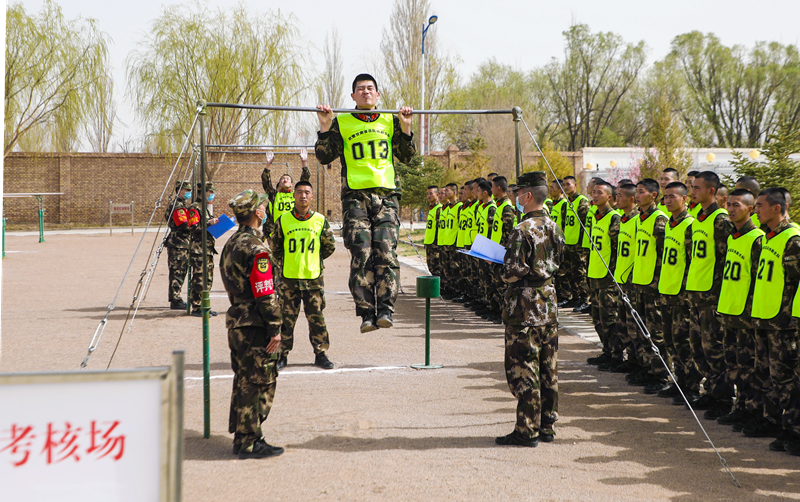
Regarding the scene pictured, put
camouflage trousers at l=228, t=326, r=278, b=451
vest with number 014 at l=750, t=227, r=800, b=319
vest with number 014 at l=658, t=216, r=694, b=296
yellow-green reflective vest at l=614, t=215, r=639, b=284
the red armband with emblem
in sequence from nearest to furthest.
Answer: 1. the red armband with emblem
2. camouflage trousers at l=228, t=326, r=278, b=451
3. vest with number 014 at l=750, t=227, r=800, b=319
4. vest with number 014 at l=658, t=216, r=694, b=296
5. yellow-green reflective vest at l=614, t=215, r=639, b=284

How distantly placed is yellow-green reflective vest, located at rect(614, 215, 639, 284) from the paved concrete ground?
113 cm

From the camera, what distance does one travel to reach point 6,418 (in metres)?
2.04

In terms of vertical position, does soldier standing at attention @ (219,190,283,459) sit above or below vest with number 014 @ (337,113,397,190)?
below

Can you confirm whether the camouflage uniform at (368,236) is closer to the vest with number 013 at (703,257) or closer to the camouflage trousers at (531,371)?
the camouflage trousers at (531,371)

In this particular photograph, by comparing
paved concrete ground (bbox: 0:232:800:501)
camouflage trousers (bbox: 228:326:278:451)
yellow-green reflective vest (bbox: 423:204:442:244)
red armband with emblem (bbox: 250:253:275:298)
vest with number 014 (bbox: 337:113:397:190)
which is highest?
vest with number 014 (bbox: 337:113:397:190)

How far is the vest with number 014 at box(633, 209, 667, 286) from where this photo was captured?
6.85 m

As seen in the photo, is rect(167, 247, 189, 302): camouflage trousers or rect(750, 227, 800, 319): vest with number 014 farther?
rect(167, 247, 189, 302): camouflage trousers

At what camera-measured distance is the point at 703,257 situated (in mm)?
6062

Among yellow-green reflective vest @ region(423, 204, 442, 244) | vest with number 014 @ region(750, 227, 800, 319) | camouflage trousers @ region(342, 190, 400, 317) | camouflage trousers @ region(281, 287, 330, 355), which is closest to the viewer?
vest with number 014 @ region(750, 227, 800, 319)

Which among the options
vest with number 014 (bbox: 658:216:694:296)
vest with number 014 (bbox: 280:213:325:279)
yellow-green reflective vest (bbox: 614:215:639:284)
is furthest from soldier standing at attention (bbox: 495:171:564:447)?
vest with number 014 (bbox: 280:213:325:279)

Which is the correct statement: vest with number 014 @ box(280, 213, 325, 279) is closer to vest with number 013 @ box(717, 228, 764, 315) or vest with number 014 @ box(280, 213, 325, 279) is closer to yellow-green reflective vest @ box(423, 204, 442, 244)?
vest with number 013 @ box(717, 228, 764, 315)

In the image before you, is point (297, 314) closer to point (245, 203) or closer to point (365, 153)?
point (365, 153)

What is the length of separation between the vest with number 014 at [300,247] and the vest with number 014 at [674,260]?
11.8 ft

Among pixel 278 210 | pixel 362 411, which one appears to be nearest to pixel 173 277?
pixel 278 210
